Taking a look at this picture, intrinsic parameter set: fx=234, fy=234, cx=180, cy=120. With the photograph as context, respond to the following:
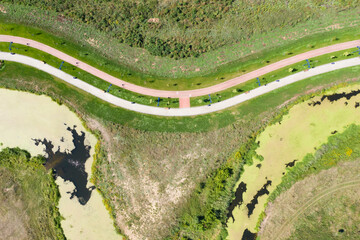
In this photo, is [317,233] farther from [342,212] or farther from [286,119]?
[286,119]

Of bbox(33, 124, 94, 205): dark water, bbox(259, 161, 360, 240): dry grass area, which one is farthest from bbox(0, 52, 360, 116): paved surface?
bbox(259, 161, 360, 240): dry grass area

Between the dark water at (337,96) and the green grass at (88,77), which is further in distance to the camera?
→ the green grass at (88,77)

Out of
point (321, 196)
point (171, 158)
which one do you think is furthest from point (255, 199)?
point (171, 158)

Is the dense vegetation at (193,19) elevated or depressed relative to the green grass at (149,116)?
elevated

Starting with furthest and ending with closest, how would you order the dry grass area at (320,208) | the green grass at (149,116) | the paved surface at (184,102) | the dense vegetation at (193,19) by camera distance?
the paved surface at (184,102) < the dense vegetation at (193,19) < the green grass at (149,116) < the dry grass area at (320,208)

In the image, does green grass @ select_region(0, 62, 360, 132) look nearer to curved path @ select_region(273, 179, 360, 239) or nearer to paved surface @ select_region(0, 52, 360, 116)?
paved surface @ select_region(0, 52, 360, 116)

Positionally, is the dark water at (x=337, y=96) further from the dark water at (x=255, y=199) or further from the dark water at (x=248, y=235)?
the dark water at (x=248, y=235)

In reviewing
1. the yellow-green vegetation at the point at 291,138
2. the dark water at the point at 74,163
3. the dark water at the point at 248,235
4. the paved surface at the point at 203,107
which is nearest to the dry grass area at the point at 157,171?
the dark water at the point at 74,163
